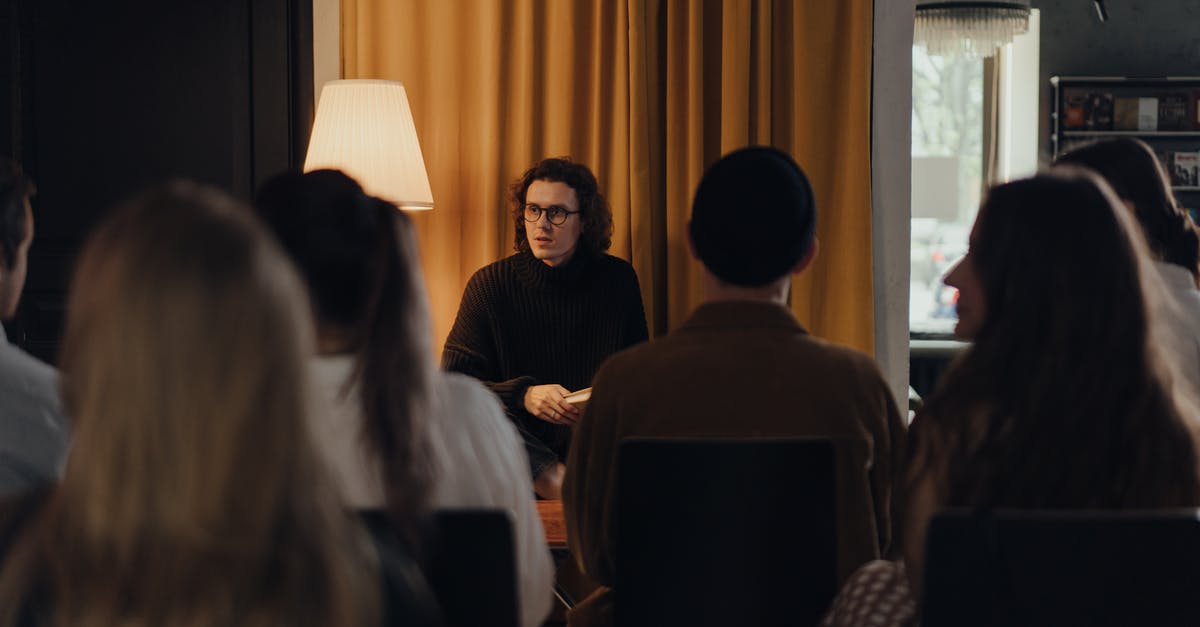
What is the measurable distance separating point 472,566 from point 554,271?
Result: 2.06 m

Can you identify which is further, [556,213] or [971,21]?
[971,21]

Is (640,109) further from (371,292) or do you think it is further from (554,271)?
(371,292)

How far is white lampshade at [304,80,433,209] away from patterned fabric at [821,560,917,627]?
1980 millimetres

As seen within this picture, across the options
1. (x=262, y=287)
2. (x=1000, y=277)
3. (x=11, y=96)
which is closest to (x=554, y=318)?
(x=11, y=96)

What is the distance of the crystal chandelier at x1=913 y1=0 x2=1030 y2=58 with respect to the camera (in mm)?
4051

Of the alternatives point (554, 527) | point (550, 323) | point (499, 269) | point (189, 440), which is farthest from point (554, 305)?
point (189, 440)

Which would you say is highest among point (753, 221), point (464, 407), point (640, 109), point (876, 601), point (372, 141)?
point (640, 109)

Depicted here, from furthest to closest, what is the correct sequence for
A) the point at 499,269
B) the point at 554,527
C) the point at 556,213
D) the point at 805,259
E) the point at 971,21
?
the point at 971,21 → the point at 499,269 → the point at 556,213 → the point at 554,527 → the point at 805,259

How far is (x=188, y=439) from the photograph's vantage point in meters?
0.80

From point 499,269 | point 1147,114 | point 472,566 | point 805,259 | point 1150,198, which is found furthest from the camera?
point 1147,114

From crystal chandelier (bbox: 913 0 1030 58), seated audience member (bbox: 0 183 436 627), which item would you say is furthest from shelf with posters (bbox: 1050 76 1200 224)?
seated audience member (bbox: 0 183 436 627)

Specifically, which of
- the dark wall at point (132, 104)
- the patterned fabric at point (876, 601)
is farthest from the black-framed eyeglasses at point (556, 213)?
the patterned fabric at point (876, 601)

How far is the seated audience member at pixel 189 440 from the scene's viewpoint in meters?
0.80

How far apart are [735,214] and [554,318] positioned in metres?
1.55
